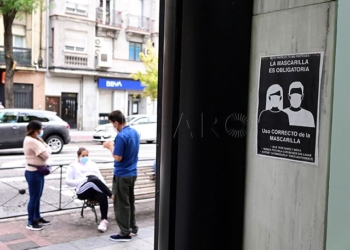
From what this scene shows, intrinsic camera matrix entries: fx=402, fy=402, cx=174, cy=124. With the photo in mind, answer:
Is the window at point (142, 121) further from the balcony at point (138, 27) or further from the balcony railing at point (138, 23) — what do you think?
the balcony railing at point (138, 23)

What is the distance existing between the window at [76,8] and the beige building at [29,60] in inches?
72.6

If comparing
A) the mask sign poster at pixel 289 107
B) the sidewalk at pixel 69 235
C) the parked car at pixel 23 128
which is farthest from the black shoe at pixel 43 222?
the parked car at pixel 23 128

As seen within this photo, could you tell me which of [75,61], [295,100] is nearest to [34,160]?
[295,100]

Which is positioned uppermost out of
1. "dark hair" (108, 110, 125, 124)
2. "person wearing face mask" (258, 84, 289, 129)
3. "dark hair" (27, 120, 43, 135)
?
"person wearing face mask" (258, 84, 289, 129)

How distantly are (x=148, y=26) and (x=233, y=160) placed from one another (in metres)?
31.8

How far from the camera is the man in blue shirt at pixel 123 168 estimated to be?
555cm

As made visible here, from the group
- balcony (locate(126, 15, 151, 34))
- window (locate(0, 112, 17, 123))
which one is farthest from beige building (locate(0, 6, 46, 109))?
window (locate(0, 112, 17, 123))

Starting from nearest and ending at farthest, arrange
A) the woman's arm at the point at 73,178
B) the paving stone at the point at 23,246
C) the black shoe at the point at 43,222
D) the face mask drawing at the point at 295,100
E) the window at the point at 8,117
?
the face mask drawing at the point at 295,100 < the paving stone at the point at 23,246 < the black shoe at the point at 43,222 < the woman's arm at the point at 73,178 < the window at the point at 8,117

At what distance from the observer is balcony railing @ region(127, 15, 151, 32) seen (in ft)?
104

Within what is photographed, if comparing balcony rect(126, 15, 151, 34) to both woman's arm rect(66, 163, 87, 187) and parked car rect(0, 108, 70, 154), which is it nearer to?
parked car rect(0, 108, 70, 154)

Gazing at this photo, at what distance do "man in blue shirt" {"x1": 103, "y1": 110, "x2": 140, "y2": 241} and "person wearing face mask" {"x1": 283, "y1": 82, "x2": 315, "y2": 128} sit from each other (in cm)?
360

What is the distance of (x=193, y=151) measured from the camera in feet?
7.59

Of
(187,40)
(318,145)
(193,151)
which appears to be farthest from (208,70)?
(318,145)

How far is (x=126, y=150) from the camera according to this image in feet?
18.2
